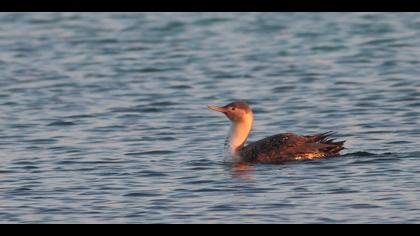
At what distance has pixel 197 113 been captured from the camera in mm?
17906

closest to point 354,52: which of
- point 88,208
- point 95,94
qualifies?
point 95,94

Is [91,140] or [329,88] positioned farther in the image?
[329,88]

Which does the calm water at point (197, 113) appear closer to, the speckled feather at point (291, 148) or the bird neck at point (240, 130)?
the speckled feather at point (291, 148)

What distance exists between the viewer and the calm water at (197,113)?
12.1 meters

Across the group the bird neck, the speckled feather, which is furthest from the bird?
the bird neck

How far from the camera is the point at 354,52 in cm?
2341

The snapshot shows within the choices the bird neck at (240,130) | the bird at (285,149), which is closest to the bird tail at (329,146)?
the bird at (285,149)

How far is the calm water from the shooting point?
12055 millimetres

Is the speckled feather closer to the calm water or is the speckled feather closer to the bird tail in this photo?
the bird tail

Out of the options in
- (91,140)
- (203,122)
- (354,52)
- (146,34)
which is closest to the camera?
(91,140)

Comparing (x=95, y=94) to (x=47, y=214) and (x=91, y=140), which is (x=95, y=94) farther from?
(x=47, y=214)

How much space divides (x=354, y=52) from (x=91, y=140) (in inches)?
344

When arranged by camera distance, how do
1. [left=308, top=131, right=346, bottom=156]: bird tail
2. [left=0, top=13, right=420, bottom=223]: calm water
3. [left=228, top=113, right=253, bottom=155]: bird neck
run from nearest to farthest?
1. [left=0, top=13, right=420, bottom=223]: calm water
2. [left=308, top=131, right=346, bottom=156]: bird tail
3. [left=228, top=113, right=253, bottom=155]: bird neck

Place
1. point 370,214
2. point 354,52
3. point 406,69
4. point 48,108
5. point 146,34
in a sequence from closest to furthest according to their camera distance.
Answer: point 370,214 → point 48,108 → point 406,69 → point 354,52 → point 146,34
